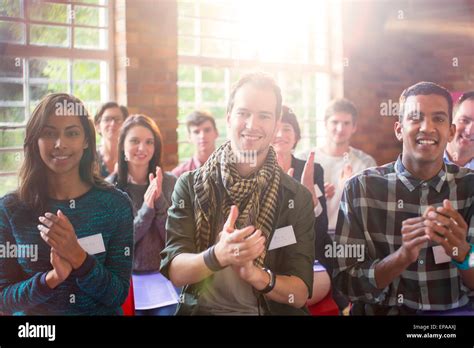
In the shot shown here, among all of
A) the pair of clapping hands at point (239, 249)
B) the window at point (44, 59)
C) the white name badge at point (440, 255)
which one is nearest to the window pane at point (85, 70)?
the window at point (44, 59)

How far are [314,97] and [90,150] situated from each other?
3.28 ft

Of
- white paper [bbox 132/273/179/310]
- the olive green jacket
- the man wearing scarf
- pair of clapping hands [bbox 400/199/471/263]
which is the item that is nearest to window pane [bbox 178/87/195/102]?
the man wearing scarf

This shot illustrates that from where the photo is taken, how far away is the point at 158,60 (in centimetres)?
254

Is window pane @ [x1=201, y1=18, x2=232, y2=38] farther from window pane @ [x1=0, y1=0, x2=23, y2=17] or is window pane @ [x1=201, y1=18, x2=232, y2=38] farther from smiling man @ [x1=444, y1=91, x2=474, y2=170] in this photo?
smiling man @ [x1=444, y1=91, x2=474, y2=170]

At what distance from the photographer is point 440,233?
2.37 meters

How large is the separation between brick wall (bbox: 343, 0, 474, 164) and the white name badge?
48 cm

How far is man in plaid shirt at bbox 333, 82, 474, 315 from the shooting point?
239 centimetres

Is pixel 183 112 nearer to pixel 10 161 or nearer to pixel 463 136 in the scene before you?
pixel 10 161

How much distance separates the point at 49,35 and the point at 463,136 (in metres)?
1.79

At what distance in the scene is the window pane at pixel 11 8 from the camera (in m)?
2.46

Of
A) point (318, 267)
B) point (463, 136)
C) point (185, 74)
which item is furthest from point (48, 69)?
point (463, 136)

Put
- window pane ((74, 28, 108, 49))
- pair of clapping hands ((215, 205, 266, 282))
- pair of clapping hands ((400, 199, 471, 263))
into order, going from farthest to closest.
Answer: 1. window pane ((74, 28, 108, 49))
2. pair of clapping hands ((400, 199, 471, 263))
3. pair of clapping hands ((215, 205, 266, 282))
